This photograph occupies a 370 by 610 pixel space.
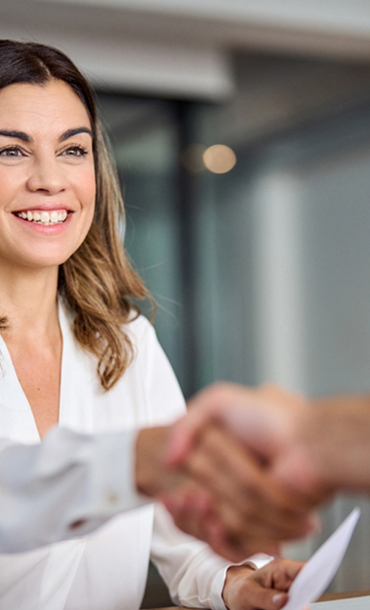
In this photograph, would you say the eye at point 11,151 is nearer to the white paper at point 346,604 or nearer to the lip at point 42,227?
the lip at point 42,227

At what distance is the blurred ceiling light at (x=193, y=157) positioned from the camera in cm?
480

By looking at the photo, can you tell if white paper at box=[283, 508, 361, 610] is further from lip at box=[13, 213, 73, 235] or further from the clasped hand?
lip at box=[13, 213, 73, 235]

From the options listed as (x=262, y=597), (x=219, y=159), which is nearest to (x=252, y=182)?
(x=219, y=159)

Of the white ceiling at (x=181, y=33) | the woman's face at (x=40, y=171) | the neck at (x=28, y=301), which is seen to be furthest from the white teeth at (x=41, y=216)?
the white ceiling at (x=181, y=33)

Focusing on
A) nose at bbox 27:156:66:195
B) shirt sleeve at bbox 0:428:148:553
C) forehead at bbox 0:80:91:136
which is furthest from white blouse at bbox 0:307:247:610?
forehead at bbox 0:80:91:136

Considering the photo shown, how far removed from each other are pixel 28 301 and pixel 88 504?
779mm

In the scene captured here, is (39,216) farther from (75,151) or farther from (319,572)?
(319,572)

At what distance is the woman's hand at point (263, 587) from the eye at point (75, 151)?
86 cm

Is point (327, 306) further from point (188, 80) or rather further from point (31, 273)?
point (31, 273)

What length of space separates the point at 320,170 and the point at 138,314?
369 centimetres

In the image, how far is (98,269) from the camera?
1.78m

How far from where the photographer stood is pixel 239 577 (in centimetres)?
134

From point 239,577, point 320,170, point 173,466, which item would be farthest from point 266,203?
point 173,466

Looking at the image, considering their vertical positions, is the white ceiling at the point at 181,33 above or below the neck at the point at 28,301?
above
